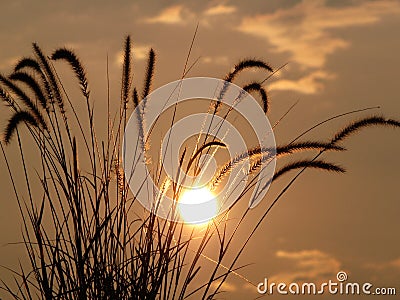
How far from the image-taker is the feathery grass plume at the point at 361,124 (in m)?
4.20

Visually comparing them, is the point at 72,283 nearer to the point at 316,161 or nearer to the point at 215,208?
the point at 215,208

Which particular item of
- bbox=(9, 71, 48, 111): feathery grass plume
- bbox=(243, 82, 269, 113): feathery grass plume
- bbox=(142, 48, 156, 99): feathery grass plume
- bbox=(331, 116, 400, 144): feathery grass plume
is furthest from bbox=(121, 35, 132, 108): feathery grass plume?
bbox=(331, 116, 400, 144): feathery grass plume

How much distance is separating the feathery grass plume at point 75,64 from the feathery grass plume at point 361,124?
1.24 metres

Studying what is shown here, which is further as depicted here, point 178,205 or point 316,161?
point 178,205

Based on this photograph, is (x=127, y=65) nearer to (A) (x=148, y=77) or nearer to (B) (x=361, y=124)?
(A) (x=148, y=77)

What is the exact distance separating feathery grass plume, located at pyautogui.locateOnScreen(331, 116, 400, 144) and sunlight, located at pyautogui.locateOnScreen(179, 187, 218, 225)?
69 centimetres

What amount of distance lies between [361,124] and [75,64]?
4.65ft

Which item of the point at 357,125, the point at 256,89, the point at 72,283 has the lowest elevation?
the point at 72,283

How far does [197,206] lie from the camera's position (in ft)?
14.9

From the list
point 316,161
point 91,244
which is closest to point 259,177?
point 316,161

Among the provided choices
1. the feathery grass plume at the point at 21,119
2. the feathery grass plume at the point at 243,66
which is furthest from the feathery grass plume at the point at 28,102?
the feathery grass plume at the point at 243,66

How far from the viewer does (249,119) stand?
4.69m

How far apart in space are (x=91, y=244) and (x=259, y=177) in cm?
89

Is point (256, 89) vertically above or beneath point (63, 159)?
above
